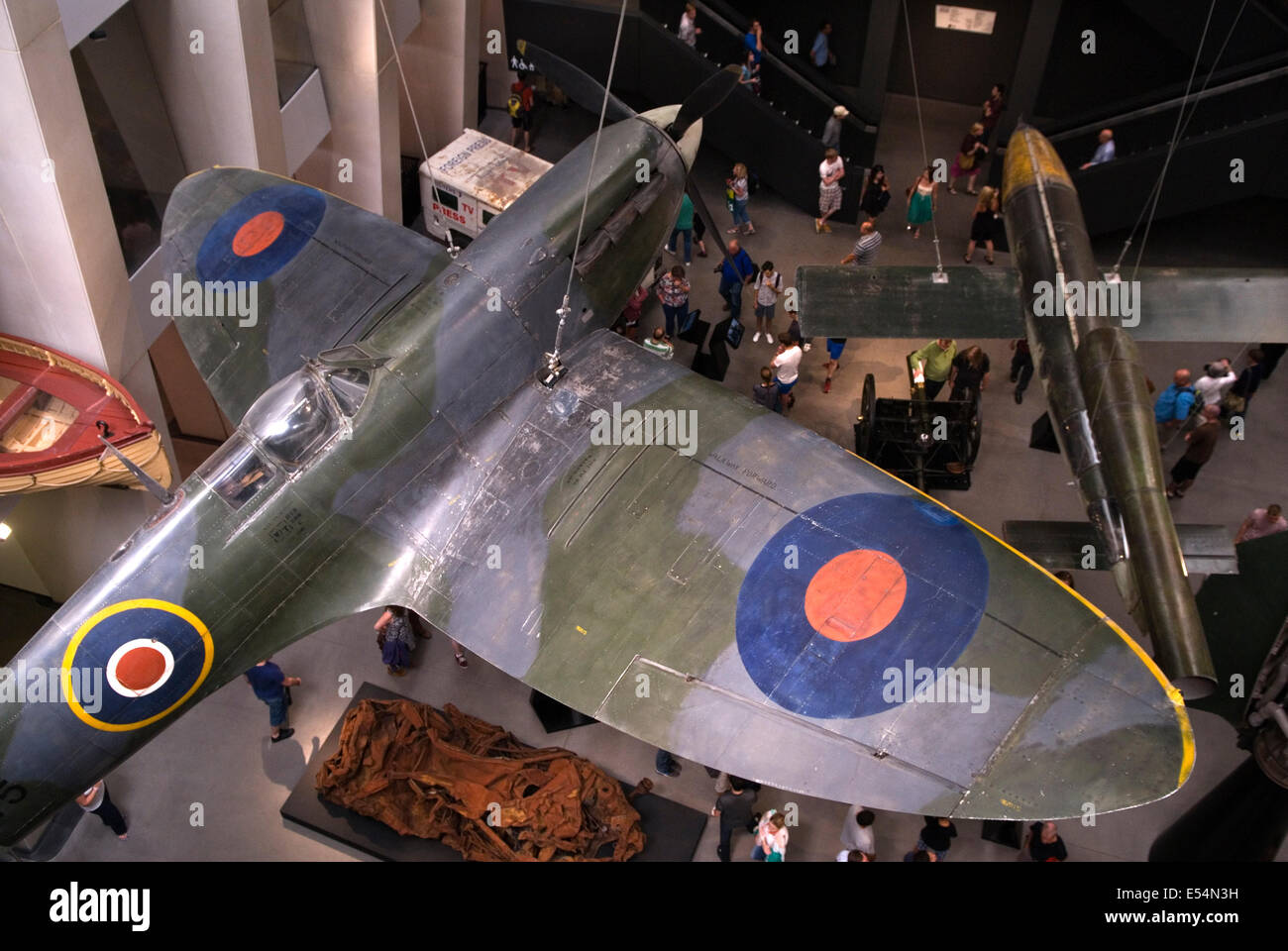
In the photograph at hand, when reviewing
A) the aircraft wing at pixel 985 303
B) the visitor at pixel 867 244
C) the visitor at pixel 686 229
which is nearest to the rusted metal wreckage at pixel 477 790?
the aircraft wing at pixel 985 303

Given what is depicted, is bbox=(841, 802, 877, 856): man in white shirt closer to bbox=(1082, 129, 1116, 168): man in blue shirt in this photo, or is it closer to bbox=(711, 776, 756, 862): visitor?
bbox=(711, 776, 756, 862): visitor

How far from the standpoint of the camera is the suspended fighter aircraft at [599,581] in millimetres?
7492

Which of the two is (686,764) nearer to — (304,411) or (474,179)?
(304,411)

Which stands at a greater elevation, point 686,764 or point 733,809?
point 733,809

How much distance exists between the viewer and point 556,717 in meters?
10.1

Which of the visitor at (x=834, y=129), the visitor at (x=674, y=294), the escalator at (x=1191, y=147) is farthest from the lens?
the visitor at (x=834, y=129)

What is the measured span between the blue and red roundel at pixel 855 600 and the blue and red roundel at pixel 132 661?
384 centimetres

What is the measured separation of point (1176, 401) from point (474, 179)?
8140 millimetres

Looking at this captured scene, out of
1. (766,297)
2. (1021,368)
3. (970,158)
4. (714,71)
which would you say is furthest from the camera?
(714,71)

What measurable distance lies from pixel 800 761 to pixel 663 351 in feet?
17.4

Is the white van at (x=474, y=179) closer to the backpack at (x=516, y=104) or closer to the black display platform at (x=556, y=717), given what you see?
the backpack at (x=516, y=104)

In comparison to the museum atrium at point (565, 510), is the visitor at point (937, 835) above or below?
below

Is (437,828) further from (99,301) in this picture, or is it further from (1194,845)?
(1194,845)

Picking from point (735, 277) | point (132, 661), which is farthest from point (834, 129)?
point (132, 661)
